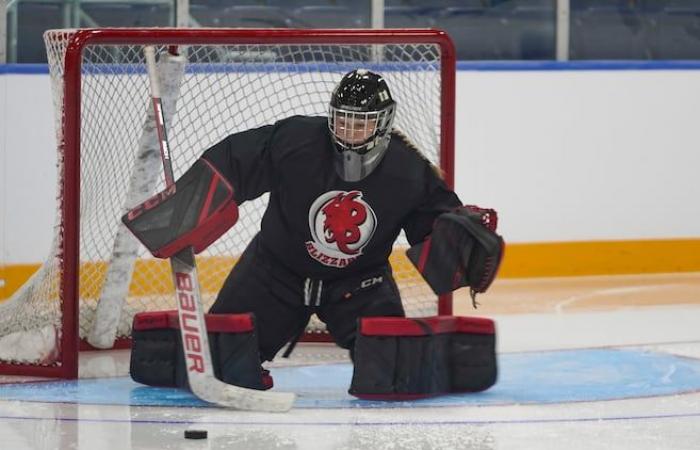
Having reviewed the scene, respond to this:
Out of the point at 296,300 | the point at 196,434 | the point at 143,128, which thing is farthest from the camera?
the point at 143,128

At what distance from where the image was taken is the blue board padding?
4.16 metres

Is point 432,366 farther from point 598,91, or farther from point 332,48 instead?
point 598,91

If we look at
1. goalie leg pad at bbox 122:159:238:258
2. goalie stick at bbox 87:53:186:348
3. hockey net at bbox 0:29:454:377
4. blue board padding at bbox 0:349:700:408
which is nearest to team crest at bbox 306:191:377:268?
goalie leg pad at bbox 122:159:238:258

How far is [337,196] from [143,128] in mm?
854

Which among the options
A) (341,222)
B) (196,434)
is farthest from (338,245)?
(196,434)

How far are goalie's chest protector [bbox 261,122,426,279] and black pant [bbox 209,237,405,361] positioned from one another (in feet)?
0.37

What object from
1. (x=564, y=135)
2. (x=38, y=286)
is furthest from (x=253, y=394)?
(x=564, y=135)

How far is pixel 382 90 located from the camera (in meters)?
4.09

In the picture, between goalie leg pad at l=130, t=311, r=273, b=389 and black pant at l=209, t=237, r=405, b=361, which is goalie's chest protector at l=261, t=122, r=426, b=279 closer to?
black pant at l=209, t=237, r=405, b=361

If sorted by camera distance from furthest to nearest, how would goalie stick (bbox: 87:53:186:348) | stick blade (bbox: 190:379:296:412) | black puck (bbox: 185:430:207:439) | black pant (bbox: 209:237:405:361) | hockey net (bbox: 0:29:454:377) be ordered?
goalie stick (bbox: 87:53:186:348) → hockey net (bbox: 0:29:454:377) → black pant (bbox: 209:237:405:361) → stick blade (bbox: 190:379:296:412) → black puck (bbox: 185:430:207:439)

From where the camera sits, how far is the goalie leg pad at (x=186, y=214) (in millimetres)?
4008

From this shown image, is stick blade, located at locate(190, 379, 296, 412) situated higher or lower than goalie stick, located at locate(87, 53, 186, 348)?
lower

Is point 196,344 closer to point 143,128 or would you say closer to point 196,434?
point 196,434

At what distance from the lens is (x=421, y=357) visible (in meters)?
4.16
